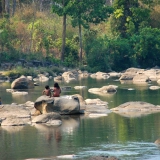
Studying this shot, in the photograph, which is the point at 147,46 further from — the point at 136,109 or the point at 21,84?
the point at 136,109

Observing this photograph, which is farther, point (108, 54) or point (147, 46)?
point (147, 46)

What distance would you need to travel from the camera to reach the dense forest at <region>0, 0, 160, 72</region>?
2254 inches

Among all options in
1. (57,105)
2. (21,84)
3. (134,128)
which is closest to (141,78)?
(21,84)

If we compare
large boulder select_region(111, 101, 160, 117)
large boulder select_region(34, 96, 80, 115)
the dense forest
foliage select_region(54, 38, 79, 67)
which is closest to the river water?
large boulder select_region(34, 96, 80, 115)

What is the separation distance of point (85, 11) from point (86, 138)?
3968cm

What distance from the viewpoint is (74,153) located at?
1738 centimetres

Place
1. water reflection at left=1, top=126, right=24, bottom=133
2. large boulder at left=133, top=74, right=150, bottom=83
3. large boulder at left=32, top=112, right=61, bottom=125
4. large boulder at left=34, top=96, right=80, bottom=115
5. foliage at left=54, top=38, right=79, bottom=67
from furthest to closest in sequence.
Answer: foliage at left=54, top=38, right=79, bottom=67
large boulder at left=133, top=74, right=150, bottom=83
large boulder at left=34, top=96, right=80, bottom=115
large boulder at left=32, top=112, right=61, bottom=125
water reflection at left=1, top=126, right=24, bottom=133

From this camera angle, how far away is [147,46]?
2323 inches

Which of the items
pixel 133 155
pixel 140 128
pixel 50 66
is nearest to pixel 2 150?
pixel 133 155

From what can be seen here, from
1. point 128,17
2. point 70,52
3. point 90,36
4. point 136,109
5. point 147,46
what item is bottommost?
point 136,109

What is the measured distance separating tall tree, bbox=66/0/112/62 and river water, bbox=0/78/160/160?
108 ft

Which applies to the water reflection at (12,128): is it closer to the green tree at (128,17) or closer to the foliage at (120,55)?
the foliage at (120,55)

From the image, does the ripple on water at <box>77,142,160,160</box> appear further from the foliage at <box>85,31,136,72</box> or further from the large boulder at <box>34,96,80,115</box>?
the foliage at <box>85,31,136,72</box>

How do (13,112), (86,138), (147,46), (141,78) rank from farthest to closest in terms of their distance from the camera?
(147,46)
(141,78)
(13,112)
(86,138)
